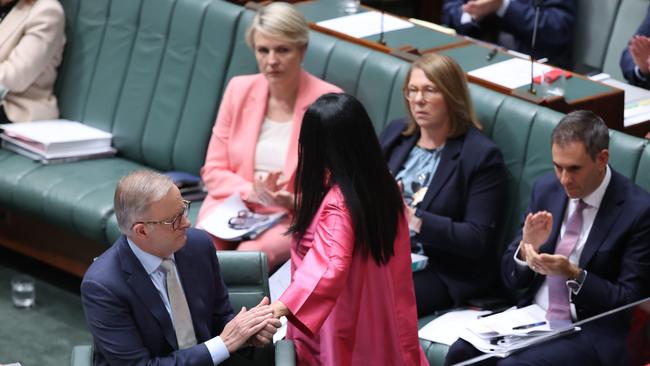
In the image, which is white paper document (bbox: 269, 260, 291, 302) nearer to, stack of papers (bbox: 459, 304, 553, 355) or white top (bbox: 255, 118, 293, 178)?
white top (bbox: 255, 118, 293, 178)

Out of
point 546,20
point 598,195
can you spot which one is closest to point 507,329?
point 598,195

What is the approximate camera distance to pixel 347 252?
364 cm

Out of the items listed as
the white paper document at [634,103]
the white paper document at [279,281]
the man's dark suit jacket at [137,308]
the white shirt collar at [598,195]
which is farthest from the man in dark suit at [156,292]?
the white paper document at [634,103]

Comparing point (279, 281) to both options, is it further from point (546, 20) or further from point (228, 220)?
point (546, 20)

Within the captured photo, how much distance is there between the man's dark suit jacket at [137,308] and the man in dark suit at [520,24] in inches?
115

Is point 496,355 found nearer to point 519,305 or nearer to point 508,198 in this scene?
point 519,305

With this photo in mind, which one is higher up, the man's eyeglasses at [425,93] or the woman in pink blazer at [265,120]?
the man's eyeglasses at [425,93]

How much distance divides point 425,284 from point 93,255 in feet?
6.15

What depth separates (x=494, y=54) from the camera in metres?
5.45

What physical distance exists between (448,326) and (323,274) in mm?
1030

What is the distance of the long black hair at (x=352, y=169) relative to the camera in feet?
12.0

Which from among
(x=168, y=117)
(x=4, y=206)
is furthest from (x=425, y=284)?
(x=4, y=206)

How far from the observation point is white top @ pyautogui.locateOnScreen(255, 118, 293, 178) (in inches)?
205

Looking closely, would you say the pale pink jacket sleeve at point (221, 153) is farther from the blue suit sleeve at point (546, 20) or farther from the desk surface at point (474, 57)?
the blue suit sleeve at point (546, 20)
